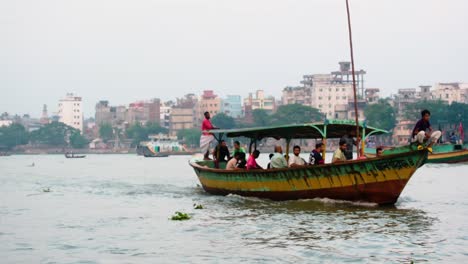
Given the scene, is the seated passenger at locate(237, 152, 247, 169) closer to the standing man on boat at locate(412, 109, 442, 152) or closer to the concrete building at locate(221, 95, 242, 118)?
the standing man on boat at locate(412, 109, 442, 152)

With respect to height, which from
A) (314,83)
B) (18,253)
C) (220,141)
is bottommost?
(18,253)

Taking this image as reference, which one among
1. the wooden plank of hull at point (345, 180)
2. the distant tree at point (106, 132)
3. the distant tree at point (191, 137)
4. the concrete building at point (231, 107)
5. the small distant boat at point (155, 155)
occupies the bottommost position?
the small distant boat at point (155, 155)

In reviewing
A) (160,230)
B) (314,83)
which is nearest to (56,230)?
(160,230)

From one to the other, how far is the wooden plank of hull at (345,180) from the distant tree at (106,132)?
168 m

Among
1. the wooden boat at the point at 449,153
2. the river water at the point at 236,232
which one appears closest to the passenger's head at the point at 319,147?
the river water at the point at 236,232

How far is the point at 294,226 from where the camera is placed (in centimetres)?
1850

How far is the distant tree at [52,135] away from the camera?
185125mm

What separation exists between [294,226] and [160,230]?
9.39 ft

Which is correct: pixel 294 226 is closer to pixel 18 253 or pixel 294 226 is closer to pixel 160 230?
pixel 160 230

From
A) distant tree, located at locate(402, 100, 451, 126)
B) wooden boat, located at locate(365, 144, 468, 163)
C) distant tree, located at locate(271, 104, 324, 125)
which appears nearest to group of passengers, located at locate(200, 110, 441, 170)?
wooden boat, located at locate(365, 144, 468, 163)

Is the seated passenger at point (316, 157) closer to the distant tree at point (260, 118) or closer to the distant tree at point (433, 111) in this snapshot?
the distant tree at point (433, 111)

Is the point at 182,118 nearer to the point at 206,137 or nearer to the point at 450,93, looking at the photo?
the point at 450,93

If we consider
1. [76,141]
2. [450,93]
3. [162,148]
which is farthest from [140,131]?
[450,93]

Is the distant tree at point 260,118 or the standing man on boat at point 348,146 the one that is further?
the distant tree at point 260,118
